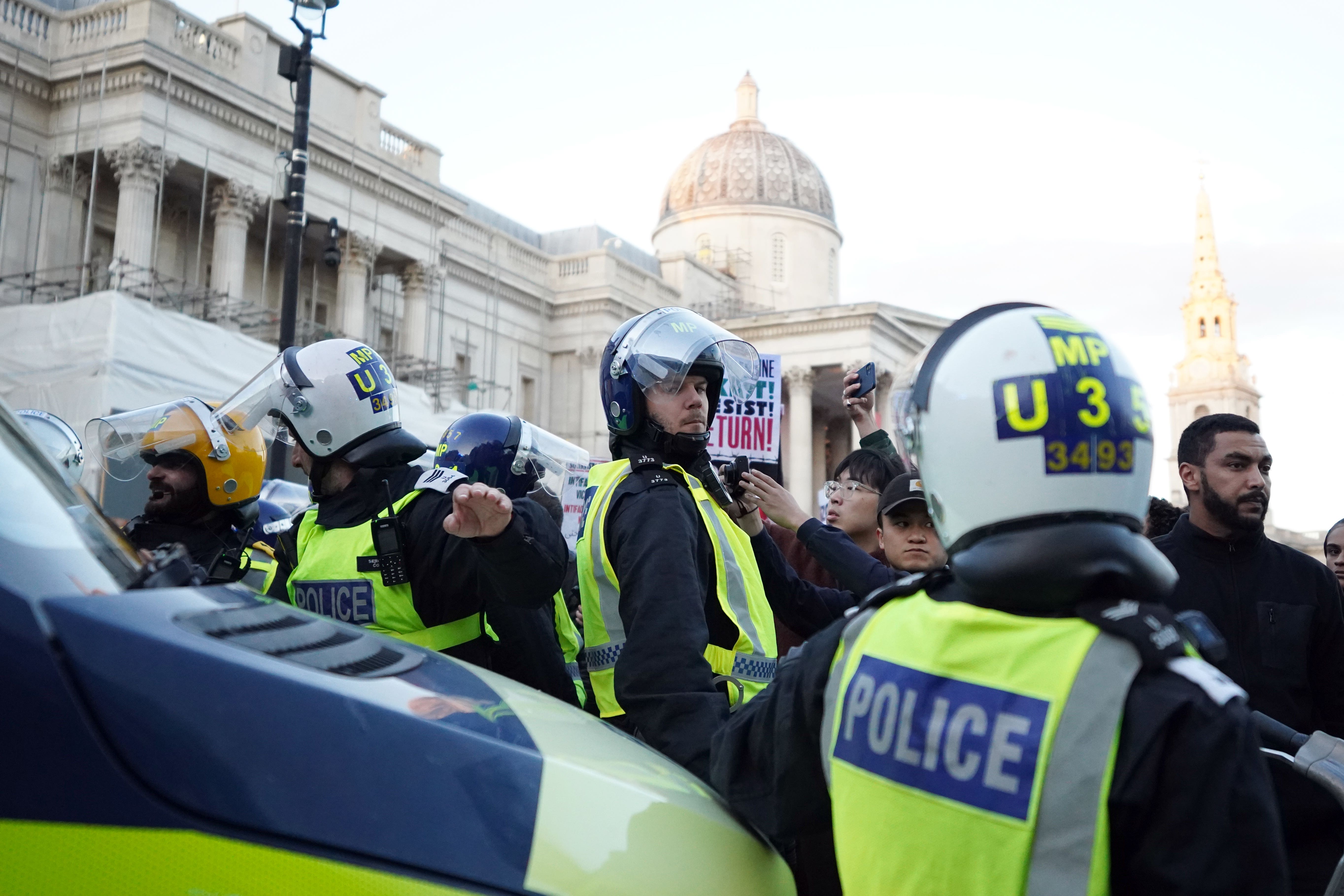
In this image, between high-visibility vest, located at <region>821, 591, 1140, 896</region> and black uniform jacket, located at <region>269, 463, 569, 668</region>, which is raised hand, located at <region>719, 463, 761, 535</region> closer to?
→ black uniform jacket, located at <region>269, 463, 569, 668</region>

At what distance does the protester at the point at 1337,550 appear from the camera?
5820 mm

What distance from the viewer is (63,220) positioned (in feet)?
73.6

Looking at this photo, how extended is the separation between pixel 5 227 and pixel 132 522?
67.5 ft

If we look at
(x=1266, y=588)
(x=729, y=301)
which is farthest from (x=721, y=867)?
(x=729, y=301)

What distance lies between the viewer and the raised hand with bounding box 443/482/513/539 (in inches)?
101

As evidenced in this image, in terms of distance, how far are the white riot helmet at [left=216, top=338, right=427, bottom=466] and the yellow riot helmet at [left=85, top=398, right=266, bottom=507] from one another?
819 mm

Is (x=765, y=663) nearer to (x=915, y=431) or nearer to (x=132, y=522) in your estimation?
(x=915, y=431)

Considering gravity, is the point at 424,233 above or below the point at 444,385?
above

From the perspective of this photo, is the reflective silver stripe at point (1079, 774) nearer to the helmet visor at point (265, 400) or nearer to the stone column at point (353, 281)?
the helmet visor at point (265, 400)

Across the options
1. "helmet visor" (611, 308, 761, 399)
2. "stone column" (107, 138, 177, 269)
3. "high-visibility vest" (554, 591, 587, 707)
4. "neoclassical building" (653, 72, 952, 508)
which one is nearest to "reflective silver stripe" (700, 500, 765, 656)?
"helmet visor" (611, 308, 761, 399)

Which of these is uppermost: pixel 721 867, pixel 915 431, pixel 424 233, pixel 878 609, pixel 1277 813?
pixel 424 233

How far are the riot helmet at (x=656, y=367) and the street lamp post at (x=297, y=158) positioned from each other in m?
8.12

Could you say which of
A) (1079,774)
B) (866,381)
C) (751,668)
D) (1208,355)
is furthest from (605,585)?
(1208,355)

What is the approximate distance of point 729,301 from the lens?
48.2m
